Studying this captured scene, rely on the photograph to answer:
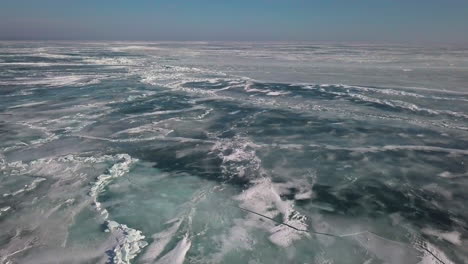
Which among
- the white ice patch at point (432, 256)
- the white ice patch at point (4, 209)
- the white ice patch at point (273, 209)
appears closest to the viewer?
the white ice patch at point (432, 256)

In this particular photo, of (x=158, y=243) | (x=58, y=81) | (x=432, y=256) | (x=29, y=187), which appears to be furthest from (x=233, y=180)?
(x=58, y=81)

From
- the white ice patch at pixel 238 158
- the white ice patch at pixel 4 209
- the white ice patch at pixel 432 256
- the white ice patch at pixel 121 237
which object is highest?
the white ice patch at pixel 432 256

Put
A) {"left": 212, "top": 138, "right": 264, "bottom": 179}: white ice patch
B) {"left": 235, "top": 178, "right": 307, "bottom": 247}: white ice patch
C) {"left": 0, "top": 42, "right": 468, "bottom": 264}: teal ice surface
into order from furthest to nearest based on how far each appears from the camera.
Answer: {"left": 212, "top": 138, "right": 264, "bottom": 179}: white ice patch < {"left": 235, "top": 178, "right": 307, "bottom": 247}: white ice patch < {"left": 0, "top": 42, "right": 468, "bottom": 264}: teal ice surface

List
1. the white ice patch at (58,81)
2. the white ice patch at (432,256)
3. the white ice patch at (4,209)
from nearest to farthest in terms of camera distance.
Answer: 1. the white ice patch at (432,256)
2. the white ice patch at (4,209)
3. the white ice patch at (58,81)

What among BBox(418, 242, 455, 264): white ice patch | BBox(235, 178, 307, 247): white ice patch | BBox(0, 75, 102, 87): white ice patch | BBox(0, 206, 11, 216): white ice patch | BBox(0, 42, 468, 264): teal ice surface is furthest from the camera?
BBox(0, 75, 102, 87): white ice patch

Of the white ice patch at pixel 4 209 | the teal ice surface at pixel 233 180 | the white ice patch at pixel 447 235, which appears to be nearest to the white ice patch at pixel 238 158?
the teal ice surface at pixel 233 180

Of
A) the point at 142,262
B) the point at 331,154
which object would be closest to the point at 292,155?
the point at 331,154

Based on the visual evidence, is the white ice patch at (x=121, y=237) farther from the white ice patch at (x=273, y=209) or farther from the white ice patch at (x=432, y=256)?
the white ice patch at (x=432, y=256)

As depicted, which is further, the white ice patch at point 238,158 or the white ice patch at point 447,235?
the white ice patch at point 238,158

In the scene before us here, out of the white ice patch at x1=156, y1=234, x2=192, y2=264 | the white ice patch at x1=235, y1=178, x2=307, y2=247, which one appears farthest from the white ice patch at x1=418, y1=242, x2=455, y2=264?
the white ice patch at x1=156, y1=234, x2=192, y2=264

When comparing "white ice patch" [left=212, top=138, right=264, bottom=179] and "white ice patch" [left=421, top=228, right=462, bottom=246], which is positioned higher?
"white ice patch" [left=421, top=228, right=462, bottom=246]

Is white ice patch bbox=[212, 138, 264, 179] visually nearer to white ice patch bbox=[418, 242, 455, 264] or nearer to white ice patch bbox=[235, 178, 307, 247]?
white ice patch bbox=[235, 178, 307, 247]
